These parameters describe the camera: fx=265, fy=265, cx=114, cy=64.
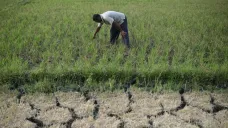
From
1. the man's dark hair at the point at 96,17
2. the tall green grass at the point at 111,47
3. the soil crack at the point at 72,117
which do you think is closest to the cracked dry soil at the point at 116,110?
the soil crack at the point at 72,117

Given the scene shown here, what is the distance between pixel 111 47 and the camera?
4754mm

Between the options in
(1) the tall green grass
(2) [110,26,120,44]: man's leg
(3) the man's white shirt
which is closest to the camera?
(1) the tall green grass

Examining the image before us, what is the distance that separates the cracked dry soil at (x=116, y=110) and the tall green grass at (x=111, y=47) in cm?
38

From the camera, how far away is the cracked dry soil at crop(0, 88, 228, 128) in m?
2.80

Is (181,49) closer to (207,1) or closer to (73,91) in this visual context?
(73,91)

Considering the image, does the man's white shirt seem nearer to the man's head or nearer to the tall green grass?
the man's head

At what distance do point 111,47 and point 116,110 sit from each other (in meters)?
1.92

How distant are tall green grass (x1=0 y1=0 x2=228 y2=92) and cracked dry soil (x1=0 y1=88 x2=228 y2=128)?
0.38m

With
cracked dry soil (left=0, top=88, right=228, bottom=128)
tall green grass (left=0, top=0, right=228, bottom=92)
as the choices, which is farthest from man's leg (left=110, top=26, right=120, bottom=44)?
cracked dry soil (left=0, top=88, right=228, bottom=128)

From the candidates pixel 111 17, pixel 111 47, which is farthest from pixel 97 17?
pixel 111 47

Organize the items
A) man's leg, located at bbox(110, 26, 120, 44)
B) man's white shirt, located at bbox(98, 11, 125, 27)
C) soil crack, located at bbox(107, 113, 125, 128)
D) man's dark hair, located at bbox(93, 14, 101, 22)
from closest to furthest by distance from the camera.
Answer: soil crack, located at bbox(107, 113, 125, 128) < man's dark hair, located at bbox(93, 14, 101, 22) < man's white shirt, located at bbox(98, 11, 125, 27) < man's leg, located at bbox(110, 26, 120, 44)

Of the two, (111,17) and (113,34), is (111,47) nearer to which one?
(113,34)

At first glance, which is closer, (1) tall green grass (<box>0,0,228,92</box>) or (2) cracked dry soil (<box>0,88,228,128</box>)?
(2) cracked dry soil (<box>0,88,228,128</box>)

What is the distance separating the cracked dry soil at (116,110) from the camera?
2.80m
